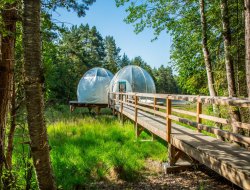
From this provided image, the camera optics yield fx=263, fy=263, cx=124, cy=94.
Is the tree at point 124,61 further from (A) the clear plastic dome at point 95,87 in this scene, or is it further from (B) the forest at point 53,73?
(B) the forest at point 53,73

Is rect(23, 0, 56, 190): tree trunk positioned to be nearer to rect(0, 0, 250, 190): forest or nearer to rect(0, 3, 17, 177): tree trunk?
rect(0, 0, 250, 190): forest

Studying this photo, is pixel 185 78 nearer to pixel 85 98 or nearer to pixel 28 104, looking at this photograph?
pixel 28 104

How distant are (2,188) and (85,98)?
18786mm

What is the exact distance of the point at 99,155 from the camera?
7.33 meters

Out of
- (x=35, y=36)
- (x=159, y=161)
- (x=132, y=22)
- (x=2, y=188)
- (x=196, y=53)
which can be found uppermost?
(x=132, y=22)

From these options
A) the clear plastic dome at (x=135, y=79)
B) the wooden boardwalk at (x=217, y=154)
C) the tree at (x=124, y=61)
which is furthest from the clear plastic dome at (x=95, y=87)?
the tree at (x=124, y=61)

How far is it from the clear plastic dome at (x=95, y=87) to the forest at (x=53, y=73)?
10.4m

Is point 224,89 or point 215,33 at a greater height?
point 215,33

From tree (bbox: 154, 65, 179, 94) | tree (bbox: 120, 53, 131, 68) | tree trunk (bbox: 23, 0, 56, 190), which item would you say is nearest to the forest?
tree trunk (bbox: 23, 0, 56, 190)

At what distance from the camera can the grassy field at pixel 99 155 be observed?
626 cm

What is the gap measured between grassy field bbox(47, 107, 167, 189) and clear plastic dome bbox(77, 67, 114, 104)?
11.8 metres

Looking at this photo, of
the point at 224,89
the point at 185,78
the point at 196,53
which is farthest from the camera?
the point at 185,78

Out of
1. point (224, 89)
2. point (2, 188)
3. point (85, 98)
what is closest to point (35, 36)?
point (2, 188)

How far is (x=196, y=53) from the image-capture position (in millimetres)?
11016
